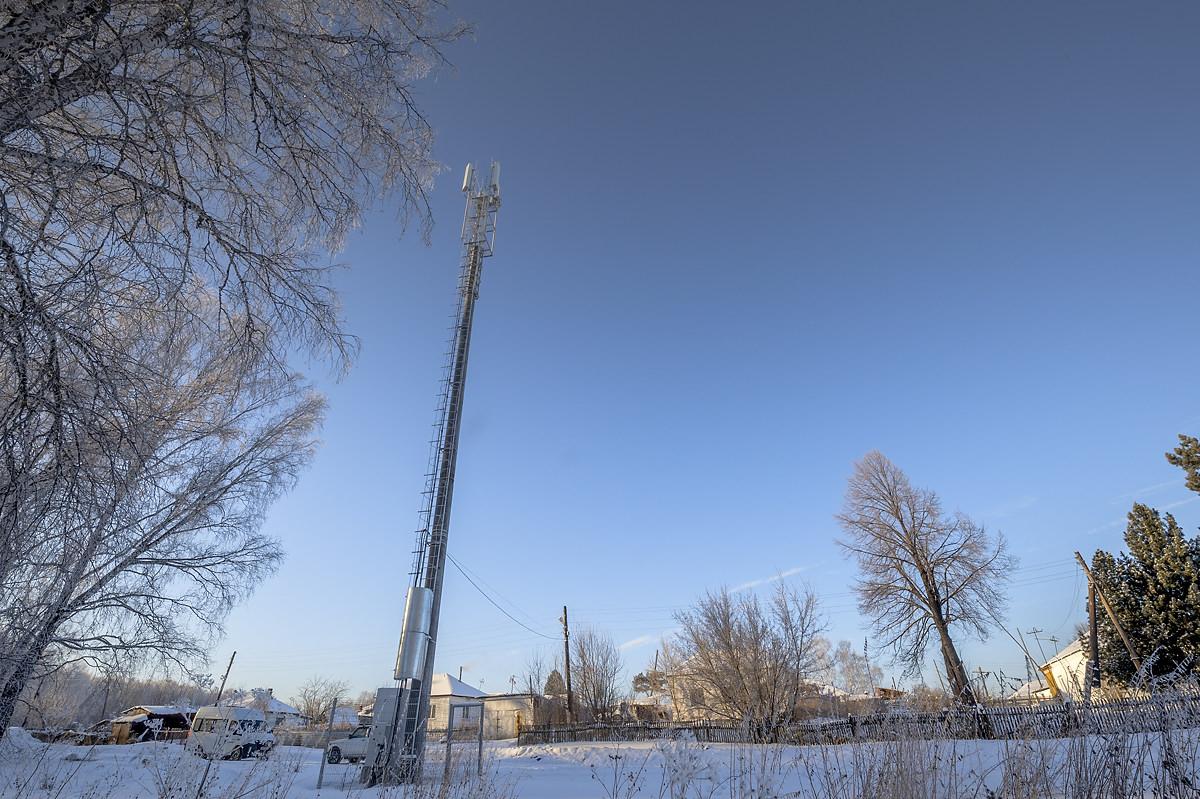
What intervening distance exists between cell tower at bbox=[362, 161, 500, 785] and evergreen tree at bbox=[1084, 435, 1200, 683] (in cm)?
2351

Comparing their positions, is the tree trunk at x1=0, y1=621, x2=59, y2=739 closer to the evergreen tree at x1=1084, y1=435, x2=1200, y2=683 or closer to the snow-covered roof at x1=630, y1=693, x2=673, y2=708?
the evergreen tree at x1=1084, y1=435, x2=1200, y2=683

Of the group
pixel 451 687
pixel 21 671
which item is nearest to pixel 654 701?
pixel 451 687

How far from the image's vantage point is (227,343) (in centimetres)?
466

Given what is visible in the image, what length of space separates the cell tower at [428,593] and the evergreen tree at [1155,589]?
23508 millimetres

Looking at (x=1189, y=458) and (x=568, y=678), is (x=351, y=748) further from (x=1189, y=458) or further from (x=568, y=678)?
(x=1189, y=458)

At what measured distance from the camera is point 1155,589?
21.5m

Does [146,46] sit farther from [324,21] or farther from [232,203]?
[324,21]

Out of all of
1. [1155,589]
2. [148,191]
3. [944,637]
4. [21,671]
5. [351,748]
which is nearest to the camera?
[148,191]

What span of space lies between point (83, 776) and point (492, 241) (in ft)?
45.5

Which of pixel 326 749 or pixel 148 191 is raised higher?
pixel 148 191

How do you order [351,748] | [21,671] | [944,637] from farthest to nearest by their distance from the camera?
[944,637]
[351,748]
[21,671]

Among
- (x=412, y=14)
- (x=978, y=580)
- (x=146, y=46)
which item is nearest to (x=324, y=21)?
(x=412, y=14)

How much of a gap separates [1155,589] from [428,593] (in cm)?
2638

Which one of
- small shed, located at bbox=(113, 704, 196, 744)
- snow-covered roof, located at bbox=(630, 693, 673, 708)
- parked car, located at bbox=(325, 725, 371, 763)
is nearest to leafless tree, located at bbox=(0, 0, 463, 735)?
parked car, located at bbox=(325, 725, 371, 763)
